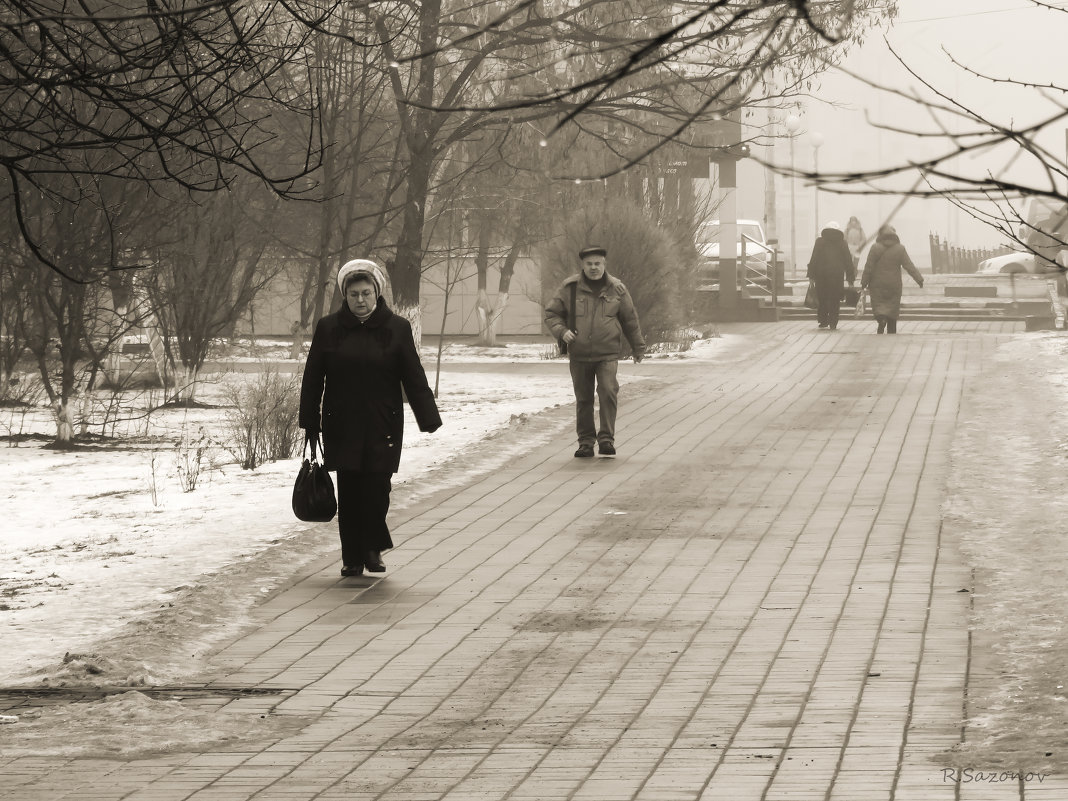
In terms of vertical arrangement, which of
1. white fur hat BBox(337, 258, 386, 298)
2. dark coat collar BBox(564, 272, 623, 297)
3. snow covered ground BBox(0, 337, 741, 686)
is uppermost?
white fur hat BBox(337, 258, 386, 298)

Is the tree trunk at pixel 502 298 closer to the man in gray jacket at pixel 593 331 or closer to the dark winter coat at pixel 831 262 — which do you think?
the dark winter coat at pixel 831 262

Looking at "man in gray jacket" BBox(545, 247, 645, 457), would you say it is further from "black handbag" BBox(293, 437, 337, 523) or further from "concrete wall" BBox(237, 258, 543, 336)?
"concrete wall" BBox(237, 258, 543, 336)

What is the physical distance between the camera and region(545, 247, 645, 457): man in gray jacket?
12555mm

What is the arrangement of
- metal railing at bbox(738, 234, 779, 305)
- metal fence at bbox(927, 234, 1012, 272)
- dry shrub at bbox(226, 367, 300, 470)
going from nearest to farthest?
dry shrub at bbox(226, 367, 300, 470) → metal railing at bbox(738, 234, 779, 305) → metal fence at bbox(927, 234, 1012, 272)

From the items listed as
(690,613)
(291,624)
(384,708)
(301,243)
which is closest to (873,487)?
(690,613)

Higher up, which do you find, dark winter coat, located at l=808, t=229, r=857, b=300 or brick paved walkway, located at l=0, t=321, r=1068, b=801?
dark winter coat, located at l=808, t=229, r=857, b=300

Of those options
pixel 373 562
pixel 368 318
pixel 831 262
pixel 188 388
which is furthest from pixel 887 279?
pixel 373 562

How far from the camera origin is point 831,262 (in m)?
28.6

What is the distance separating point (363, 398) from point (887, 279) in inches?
789

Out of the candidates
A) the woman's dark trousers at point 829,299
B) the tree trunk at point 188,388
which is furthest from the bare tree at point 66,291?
the woman's dark trousers at point 829,299

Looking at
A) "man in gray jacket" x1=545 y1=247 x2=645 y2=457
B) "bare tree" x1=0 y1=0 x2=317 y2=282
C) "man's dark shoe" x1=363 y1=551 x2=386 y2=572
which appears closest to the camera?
"bare tree" x1=0 y1=0 x2=317 y2=282

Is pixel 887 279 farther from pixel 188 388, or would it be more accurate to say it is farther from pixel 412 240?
pixel 188 388

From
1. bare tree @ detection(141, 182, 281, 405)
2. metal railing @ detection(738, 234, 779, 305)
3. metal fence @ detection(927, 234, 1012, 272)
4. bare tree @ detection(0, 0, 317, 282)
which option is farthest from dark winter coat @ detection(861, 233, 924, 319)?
metal fence @ detection(927, 234, 1012, 272)

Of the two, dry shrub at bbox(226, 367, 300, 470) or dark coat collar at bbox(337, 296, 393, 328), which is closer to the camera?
dark coat collar at bbox(337, 296, 393, 328)
